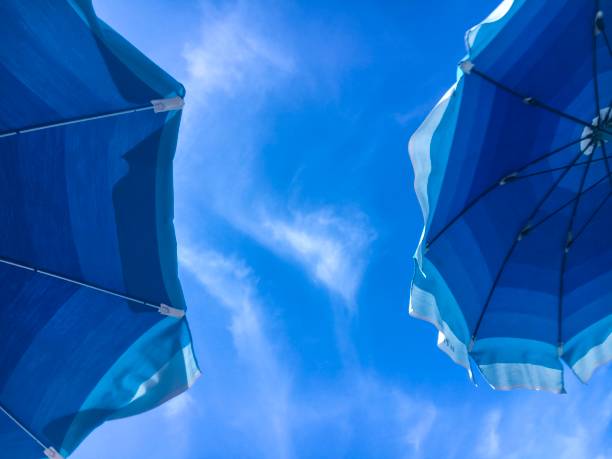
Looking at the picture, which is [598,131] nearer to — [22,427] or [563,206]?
[563,206]

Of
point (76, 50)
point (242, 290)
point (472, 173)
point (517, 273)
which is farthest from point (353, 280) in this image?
point (76, 50)

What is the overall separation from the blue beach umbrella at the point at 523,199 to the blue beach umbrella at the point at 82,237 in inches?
74.8

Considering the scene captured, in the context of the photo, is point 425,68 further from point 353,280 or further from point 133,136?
point 133,136

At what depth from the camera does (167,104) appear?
128 inches

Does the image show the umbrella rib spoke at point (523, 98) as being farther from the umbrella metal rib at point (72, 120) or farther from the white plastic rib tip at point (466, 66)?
the umbrella metal rib at point (72, 120)

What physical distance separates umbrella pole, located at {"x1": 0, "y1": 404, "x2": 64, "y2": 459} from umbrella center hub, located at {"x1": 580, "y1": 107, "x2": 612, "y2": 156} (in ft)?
15.9

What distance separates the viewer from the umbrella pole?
3621 mm

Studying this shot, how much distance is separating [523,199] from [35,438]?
→ 4.30 meters

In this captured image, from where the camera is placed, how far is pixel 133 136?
3385mm

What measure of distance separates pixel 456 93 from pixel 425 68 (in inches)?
106

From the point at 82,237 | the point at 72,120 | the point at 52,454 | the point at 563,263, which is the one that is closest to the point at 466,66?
the point at 563,263

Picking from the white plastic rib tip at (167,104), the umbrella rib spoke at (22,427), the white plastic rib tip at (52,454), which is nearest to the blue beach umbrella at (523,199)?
the white plastic rib tip at (167,104)

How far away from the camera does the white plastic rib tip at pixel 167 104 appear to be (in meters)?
3.25

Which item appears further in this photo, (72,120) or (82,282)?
(82,282)
